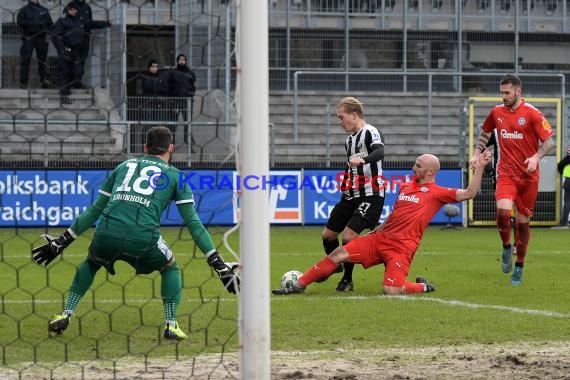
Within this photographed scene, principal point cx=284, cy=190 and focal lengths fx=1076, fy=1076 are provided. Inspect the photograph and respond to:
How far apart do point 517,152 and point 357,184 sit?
76.2 inches

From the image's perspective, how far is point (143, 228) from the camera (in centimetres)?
764

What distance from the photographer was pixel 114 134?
17.0m

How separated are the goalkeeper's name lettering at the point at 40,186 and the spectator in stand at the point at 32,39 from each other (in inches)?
267

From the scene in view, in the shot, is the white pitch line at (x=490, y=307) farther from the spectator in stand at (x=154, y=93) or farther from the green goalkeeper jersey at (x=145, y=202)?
the spectator in stand at (x=154, y=93)

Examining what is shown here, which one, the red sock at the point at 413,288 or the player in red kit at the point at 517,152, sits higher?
the player in red kit at the point at 517,152

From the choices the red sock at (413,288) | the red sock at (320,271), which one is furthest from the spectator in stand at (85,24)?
the red sock at (413,288)

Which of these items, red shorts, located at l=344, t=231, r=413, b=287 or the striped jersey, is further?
the striped jersey

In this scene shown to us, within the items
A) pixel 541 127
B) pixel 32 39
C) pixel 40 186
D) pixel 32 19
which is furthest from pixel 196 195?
pixel 541 127

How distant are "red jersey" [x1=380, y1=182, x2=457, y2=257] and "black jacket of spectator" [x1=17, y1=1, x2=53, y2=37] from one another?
388 centimetres

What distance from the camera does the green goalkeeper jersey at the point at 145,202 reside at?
7633 millimetres

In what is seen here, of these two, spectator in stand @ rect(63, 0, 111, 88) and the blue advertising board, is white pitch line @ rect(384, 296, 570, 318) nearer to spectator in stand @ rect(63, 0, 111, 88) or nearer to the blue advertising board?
spectator in stand @ rect(63, 0, 111, 88)

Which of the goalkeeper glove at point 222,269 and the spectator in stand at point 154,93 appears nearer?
the goalkeeper glove at point 222,269

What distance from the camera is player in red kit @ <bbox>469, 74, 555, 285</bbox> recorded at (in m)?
11.4

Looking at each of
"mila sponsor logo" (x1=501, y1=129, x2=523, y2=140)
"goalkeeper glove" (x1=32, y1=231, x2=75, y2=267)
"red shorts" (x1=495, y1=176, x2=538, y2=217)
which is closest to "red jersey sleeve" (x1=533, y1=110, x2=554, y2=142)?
"mila sponsor logo" (x1=501, y1=129, x2=523, y2=140)
